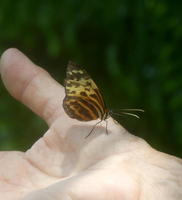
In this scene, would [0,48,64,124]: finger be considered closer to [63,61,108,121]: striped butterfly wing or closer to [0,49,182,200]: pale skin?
[0,49,182,200]: pale skin

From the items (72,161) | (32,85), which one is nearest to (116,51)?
(32,85)

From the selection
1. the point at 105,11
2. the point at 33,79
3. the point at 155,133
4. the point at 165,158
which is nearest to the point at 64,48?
the point at 105,11

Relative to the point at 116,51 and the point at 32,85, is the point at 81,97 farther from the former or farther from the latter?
the point at 116,51

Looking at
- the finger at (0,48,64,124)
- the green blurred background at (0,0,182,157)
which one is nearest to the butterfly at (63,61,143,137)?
the finger at (0,48,64,124)

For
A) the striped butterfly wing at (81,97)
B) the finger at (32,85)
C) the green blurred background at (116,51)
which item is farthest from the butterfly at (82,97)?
the green blurred background at (116,51)

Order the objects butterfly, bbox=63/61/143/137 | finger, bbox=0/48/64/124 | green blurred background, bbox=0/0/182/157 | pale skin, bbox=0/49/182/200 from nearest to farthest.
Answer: pale skin, bbox=0/49/182/200, butterfly, bbox=63/61/143/137, finger, bbox=0/48/64/124, green blurred background, bbox=0/0/182/157

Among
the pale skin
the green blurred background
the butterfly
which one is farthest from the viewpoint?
the green blurred background

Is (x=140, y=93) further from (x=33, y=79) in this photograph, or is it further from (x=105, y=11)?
(x=33, y=79)

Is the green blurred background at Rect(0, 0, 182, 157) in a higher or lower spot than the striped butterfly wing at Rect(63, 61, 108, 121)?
lower
